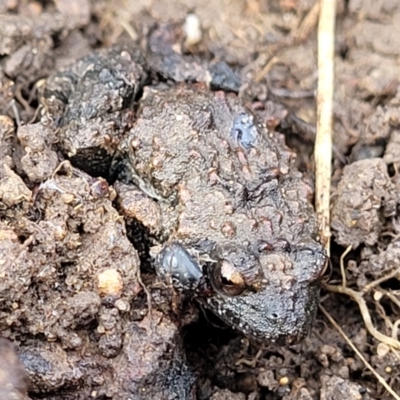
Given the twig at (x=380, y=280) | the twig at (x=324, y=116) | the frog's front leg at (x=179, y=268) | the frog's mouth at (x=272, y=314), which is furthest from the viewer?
the twig at (x=324, y=116)

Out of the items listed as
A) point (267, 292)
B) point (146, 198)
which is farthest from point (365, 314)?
point (146, 198)

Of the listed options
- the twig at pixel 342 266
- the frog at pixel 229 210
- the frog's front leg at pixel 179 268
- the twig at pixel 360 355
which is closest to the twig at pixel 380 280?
the twig at pixel 342 266

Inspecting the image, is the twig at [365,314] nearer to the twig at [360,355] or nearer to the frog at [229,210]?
the twig at [360,355]

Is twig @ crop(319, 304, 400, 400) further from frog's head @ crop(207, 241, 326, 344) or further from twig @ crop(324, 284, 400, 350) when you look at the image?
frog's head @ crop(207, 241, 326, 344)

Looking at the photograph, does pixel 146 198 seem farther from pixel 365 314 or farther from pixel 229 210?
pixel 365 314

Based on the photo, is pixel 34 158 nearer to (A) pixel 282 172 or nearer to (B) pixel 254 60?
(A) pixel 282 172

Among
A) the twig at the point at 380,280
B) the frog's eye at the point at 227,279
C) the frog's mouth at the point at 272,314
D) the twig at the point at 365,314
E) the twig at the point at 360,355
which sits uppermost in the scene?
the frog's eye at the point at 227,279
